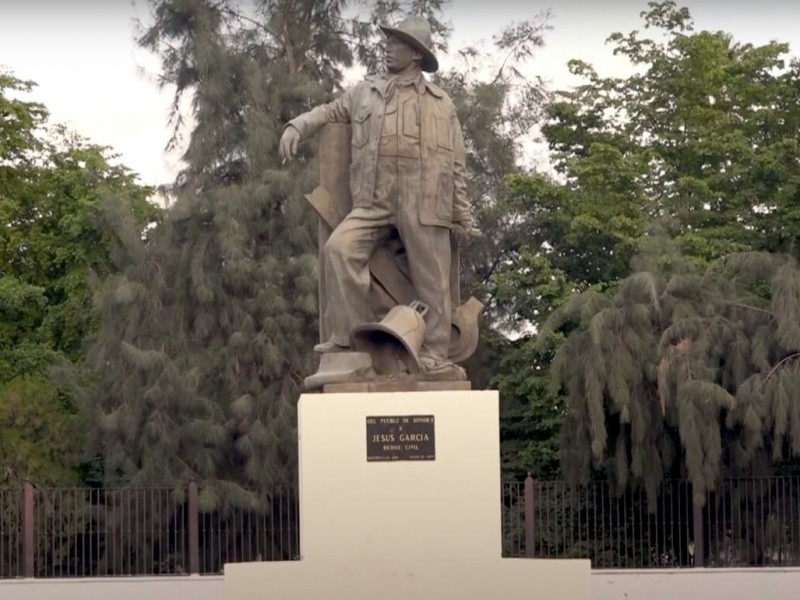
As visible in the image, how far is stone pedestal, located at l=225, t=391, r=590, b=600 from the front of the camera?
35.8 ft

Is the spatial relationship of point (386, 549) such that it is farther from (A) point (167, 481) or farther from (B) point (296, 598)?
(A) point (167, 481)

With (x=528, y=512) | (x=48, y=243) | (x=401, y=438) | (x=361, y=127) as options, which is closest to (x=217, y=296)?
(x=48, y=243)

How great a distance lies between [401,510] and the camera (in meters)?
11.0

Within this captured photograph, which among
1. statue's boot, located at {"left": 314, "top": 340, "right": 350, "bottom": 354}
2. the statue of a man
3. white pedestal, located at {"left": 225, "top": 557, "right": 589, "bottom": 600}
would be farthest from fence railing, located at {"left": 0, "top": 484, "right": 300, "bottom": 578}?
white pedestal, located at {"left": 225, "top": 557, "right": 589, "bottom": 600}

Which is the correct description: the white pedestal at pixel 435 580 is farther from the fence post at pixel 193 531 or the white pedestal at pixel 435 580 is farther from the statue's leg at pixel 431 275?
the fence post at pixel 193 531

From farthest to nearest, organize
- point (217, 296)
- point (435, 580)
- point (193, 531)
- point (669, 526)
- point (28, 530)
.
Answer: point (217, 296), point (669, 526), point (193, 531), point (28, 530), point (435, 580)

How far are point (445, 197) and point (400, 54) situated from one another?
35.2 inches

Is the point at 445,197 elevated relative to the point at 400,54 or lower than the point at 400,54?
lower

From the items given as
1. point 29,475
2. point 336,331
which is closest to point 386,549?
point 336,331

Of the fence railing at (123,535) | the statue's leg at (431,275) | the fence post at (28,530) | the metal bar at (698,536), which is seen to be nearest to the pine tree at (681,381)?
the metal bar at (698,536)

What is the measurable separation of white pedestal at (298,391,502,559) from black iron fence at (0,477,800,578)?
6.35m

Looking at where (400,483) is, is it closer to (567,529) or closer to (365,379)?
(365,379)

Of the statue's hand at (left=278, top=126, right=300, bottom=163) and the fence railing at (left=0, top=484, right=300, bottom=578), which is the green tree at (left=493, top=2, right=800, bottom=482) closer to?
the fence railing at (left=0, top=484, right=300, bottom=578)

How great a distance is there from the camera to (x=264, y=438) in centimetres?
2217
